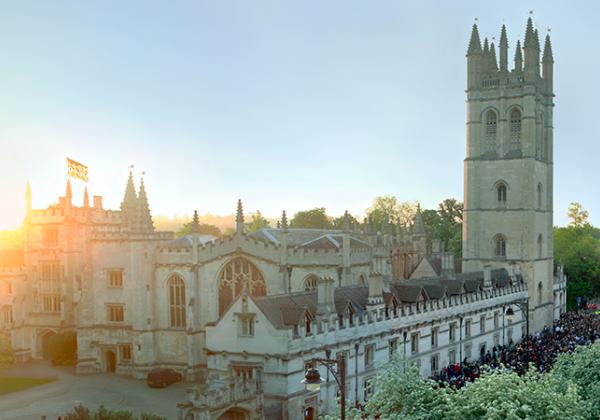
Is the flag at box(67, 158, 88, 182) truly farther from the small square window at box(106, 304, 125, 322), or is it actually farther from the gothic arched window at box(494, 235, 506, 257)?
the gothic arched window at box(494, 235, 506, 257)

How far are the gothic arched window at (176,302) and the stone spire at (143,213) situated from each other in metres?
4.39

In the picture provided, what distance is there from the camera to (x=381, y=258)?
159 ft

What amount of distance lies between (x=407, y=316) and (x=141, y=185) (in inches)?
878

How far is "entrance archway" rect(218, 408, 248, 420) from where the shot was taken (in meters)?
34.1

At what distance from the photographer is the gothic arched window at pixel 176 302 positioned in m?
53.6

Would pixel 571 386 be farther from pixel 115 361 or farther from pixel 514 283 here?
pixel 514 283

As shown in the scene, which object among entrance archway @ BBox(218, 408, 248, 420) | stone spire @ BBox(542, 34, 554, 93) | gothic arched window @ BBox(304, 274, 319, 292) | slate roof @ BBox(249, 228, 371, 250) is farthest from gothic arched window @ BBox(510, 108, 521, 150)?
entrance archway @ BBox(218, 408, 248, 420)

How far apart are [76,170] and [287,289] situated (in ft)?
72.5

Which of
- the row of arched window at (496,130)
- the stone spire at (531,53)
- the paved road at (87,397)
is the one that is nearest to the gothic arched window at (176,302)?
the paved road at (87,397)

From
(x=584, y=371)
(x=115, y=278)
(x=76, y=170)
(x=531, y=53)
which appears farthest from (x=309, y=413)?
(x=531, y=53)

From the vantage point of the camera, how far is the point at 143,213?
2101 inches

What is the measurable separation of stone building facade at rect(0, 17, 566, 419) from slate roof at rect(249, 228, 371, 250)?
218 mm

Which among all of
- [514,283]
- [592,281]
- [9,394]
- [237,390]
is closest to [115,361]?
[9,394]

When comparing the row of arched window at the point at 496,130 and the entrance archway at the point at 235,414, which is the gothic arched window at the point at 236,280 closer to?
the entrance archway at the point at 235,414
